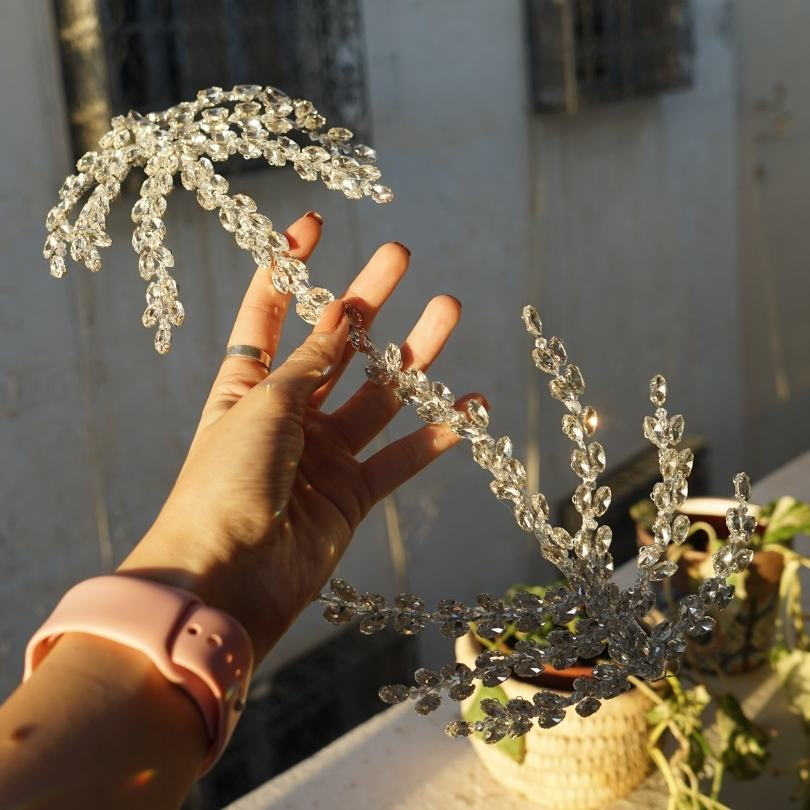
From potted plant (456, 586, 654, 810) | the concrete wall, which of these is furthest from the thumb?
the concrete wall

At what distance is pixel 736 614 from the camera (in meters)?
0.98

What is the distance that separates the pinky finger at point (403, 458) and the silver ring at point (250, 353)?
12 centimetres

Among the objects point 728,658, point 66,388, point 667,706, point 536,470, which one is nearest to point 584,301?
point 536,470

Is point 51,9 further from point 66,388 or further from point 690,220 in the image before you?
point 690,220

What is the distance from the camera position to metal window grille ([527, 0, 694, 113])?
2945mm

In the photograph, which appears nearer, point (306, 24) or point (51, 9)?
point (51, 9)

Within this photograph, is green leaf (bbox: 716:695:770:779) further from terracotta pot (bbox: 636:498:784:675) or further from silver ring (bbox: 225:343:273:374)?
silver ring (bbox: 225:343:273:374)

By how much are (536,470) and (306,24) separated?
56.6 inches

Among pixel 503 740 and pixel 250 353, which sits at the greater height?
pixel 250 353

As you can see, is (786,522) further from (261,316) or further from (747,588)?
(261,316)

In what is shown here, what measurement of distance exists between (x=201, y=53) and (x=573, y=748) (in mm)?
1692

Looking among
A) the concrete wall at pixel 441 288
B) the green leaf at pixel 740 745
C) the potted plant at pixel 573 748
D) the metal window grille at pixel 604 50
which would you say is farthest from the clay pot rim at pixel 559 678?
the metal window grille at pixel 604 50

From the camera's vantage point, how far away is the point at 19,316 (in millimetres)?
1885

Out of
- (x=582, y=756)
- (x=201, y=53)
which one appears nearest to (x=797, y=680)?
(x=582, y=756)
